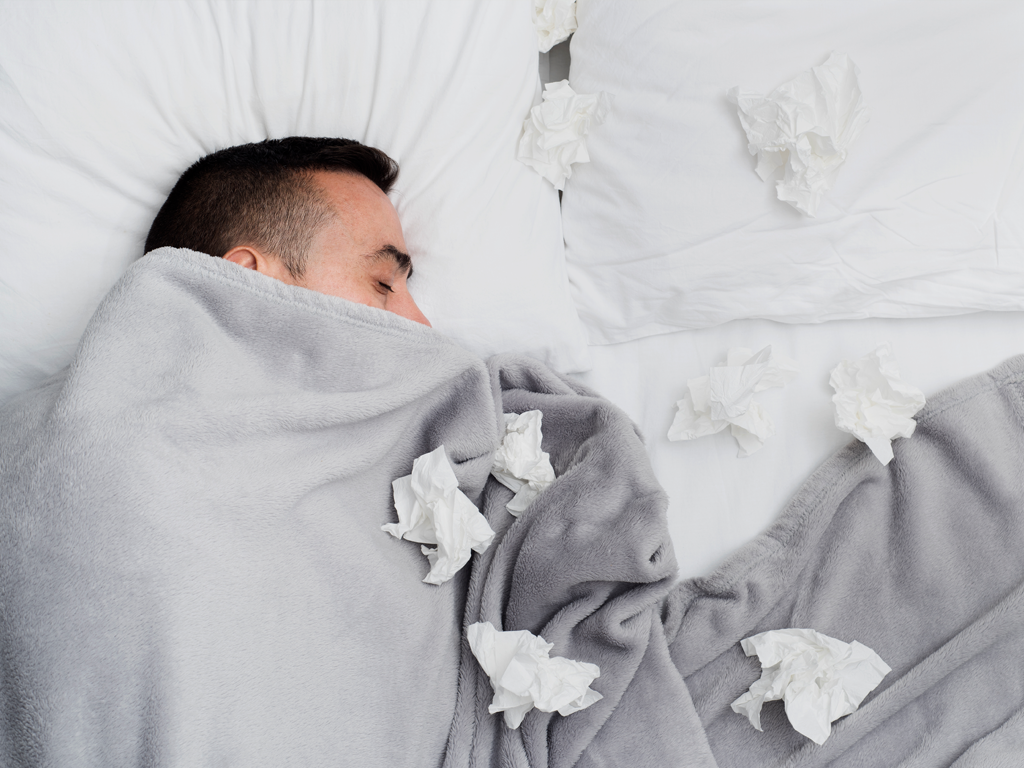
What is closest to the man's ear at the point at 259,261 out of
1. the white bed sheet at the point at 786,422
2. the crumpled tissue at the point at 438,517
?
the crumpled tissue at the point at 438,517

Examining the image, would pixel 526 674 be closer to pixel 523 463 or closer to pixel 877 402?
pixel 523 463

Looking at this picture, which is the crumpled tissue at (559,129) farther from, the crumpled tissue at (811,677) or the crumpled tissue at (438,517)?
the crumpled tissue at (811,677)

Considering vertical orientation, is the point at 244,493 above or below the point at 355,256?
below

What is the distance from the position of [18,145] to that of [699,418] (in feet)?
2.99

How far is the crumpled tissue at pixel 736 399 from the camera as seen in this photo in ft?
3.21

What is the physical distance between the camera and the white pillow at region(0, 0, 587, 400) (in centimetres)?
93

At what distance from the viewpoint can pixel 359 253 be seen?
3.09 ft

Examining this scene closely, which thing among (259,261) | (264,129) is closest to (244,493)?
(259,261)

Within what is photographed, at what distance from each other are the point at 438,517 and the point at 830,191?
2.08ft

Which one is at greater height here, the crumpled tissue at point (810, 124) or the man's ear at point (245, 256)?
→ the crumpled tissue at point (810, 124)

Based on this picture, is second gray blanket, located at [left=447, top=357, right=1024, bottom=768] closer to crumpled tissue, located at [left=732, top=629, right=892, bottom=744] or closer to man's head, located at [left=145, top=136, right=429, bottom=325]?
crumpled tissue, located at [left=732, top=629, right=892, bottom=744]

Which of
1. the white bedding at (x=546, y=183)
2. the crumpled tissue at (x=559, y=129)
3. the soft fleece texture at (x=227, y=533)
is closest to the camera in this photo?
the soft fleece texture at (x=227, y=533)

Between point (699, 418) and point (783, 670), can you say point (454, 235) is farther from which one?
point (783, 670)

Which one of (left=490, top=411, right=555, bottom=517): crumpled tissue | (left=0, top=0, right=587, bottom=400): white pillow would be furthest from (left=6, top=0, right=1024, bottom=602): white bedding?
(left=490, top=411, right=555, bottom=517): crumpled tissue
